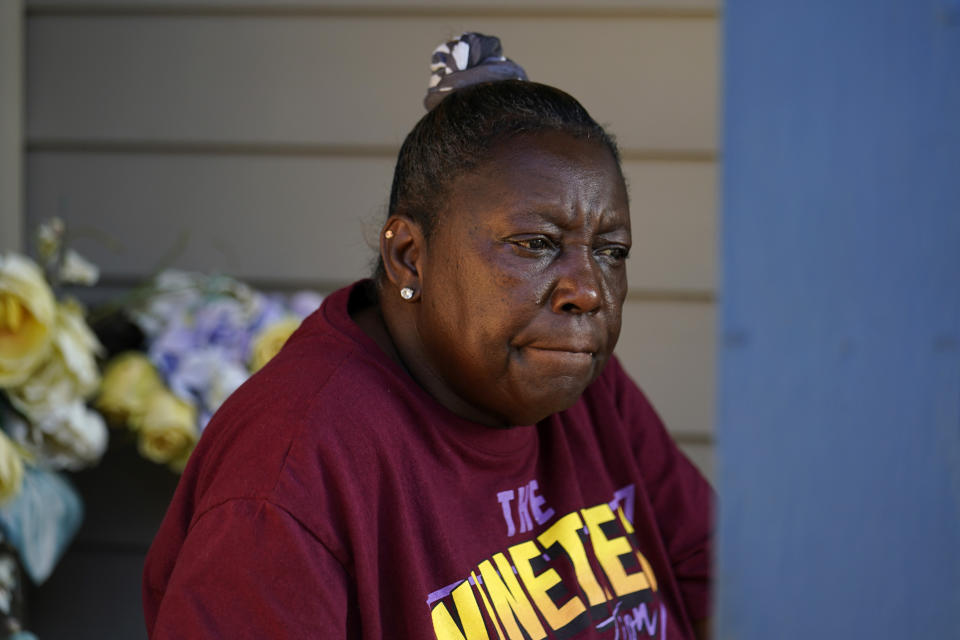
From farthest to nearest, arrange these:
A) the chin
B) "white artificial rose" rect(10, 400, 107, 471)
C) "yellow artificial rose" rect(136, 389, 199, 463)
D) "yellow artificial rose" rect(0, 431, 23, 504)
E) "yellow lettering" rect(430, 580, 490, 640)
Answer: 1. "yellow artificial rose" rect(136, 389, 199, 463)
2. "white artificial rose" rect(10, 400, 107, 471)
3. "yellow artificial rose" rect(0, 431, 23, 504)
4. the chin
5. "yellow lettering" rect(430, 580, 490, 640)

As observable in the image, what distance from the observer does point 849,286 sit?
77cm

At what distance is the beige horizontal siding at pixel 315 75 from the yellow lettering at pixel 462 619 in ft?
5.01

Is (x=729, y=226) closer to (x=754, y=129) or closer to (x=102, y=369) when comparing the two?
(x=754, y=129)

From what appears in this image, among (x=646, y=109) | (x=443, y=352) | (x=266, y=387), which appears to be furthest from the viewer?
(x=646, y=109)

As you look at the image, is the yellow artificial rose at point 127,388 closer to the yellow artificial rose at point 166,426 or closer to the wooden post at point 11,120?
the yellow artificial rose at point 166,426

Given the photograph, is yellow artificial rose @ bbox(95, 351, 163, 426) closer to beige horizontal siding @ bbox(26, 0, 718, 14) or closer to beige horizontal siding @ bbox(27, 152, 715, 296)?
beige horizontal siding @ bbox(27, 152, 715, 296)

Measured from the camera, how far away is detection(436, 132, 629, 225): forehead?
59.9 inches

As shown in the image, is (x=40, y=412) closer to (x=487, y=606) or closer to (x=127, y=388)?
(x=127, y=388)

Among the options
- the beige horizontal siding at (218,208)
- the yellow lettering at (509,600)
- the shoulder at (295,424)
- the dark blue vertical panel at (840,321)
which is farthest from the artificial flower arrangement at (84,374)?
the dark blue vertical panel at (840,321)

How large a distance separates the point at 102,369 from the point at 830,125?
2.04m

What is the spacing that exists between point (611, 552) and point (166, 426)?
1039mm

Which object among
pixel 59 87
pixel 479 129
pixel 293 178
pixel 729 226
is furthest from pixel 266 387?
pixel 59 87

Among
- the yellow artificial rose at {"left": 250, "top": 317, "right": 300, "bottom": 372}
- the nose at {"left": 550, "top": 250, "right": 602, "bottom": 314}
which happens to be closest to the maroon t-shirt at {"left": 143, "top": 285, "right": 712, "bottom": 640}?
the nose at {"left": 550, "top": 250, "right": 602, "bottom": 314}

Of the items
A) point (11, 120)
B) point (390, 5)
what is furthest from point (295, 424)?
point (11, 120)
